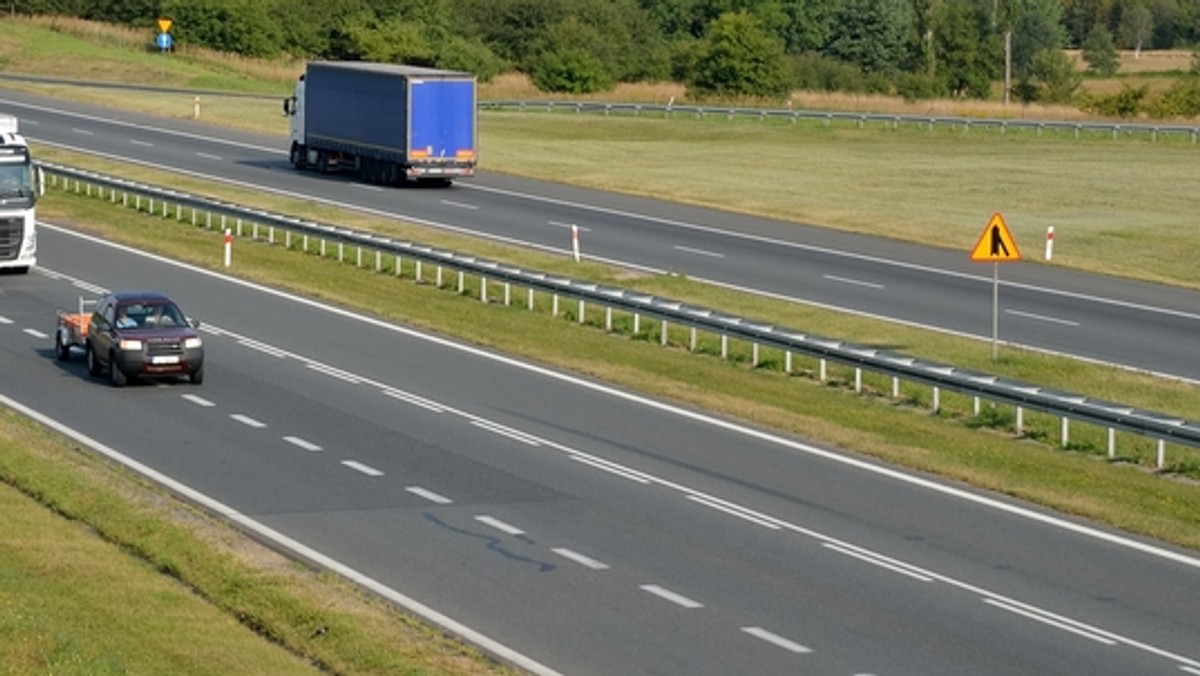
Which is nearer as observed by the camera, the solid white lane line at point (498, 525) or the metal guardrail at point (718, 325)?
the solid white lane line at point (498, 525)

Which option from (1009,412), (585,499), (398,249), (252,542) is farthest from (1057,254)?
(252,542)

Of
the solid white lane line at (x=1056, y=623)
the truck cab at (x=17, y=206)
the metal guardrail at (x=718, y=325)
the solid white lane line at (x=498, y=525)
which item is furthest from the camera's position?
the truck cab at (x=17, y=206)

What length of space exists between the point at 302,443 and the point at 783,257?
84.3 ft

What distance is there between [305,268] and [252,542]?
24140 millimetres

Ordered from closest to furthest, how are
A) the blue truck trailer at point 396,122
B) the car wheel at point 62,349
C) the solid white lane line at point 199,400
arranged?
the solid white lane line at point 199,400 → the car wheel at point 62,349 → the blue truck trailer at point 396,122

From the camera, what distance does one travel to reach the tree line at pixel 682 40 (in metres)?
119

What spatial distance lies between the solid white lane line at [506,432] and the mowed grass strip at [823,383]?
3.48m

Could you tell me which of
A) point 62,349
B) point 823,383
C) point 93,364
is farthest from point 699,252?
point 93,364

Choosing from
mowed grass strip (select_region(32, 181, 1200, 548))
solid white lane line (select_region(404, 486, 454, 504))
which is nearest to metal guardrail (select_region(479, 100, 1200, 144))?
mowed grass strip (select_region(32, 181, 1200, 548))

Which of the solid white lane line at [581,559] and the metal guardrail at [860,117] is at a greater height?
the metal guardrail at [860,117]

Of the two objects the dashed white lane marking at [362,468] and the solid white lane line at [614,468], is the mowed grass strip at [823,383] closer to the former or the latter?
the solid white lane line at [614,468]

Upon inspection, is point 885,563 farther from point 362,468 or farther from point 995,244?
point 995,244

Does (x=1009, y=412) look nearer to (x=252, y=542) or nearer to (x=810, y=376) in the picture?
(x=810, y=376)

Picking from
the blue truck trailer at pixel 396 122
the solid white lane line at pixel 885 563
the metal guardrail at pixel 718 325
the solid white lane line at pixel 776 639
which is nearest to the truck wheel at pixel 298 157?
the blue truck trailer at pixel 396 122
